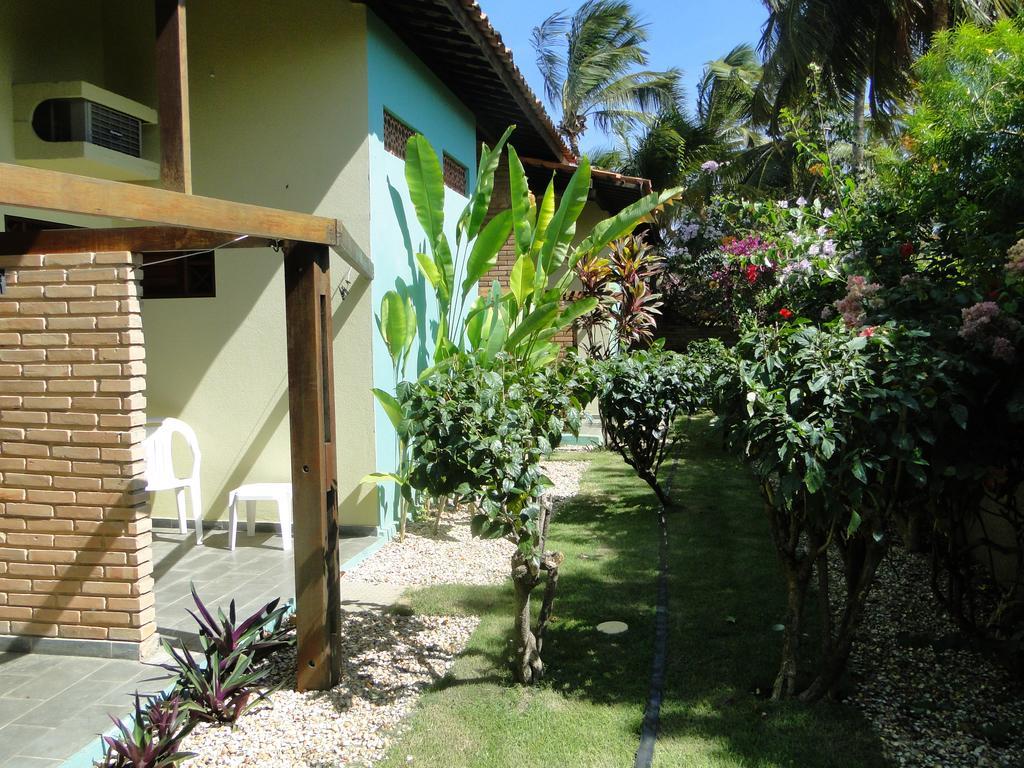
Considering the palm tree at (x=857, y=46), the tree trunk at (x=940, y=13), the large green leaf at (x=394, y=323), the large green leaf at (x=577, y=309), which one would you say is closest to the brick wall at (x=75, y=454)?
the large green leaf at (x=394, y=323)

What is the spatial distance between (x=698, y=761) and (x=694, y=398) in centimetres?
495

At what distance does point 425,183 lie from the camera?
7.67m

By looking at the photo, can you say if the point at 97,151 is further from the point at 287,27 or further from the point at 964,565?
the point at 964,565

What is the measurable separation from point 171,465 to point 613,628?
4356 millimetres

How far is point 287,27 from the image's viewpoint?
7.23m

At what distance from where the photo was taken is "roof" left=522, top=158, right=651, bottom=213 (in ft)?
41.4

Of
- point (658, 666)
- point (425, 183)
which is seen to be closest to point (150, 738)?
point (658, 666)

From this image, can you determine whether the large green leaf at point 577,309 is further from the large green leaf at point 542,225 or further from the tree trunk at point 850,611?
the tree trunk at point 850,611

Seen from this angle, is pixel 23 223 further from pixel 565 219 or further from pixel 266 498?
A: pixel 565 219

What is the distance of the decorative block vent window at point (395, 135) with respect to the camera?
7.85 metres

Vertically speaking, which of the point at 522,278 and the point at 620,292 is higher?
the point at 620,292

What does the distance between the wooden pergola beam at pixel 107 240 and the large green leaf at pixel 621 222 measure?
435 centimetres

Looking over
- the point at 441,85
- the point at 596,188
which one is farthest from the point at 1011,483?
the point at 596,188

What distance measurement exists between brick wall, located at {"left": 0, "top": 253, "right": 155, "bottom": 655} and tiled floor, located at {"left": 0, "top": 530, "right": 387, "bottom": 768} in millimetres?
224
